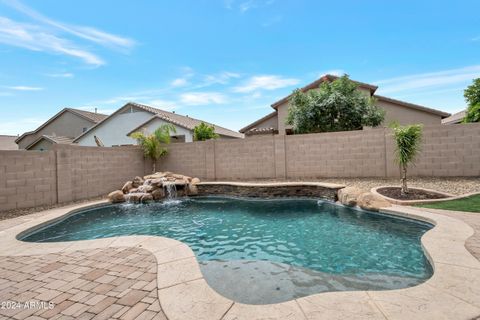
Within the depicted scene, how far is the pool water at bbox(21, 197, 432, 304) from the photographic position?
338 cm

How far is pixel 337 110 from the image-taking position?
14.0 m

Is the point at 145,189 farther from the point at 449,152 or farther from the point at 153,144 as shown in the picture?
the point at 449,152

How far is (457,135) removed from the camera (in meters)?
9.47

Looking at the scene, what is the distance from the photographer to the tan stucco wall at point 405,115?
16.8 metres

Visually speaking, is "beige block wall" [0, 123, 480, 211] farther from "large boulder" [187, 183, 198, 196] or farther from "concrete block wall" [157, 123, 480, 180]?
"large boulder" [187, 183, 198, 196]

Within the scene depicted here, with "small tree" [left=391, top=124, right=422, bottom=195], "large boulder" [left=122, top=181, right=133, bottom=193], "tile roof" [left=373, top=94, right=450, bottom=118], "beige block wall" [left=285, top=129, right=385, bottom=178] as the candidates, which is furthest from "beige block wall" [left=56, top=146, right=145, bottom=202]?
"tile roof" [left=373, top=94, right=450, bottom=118]

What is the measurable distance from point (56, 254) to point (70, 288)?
5.22 feet

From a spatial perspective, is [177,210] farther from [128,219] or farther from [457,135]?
[457,135]

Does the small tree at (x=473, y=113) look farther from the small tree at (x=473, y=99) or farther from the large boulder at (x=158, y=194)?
the large boulder at (x=158, y=194)

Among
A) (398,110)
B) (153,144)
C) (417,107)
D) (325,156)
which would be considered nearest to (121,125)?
(153,144)

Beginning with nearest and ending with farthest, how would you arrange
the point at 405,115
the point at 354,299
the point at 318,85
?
the point at 354,299 → the point at 405,115 → the point at 318,85

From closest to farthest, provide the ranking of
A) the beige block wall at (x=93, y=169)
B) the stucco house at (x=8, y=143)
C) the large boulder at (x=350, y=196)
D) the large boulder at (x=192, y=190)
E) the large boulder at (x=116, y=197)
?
the large boulder at (x=350, y=196)
the beige block wall at (x=93, y=169)
the large boulder at (x=116, y=197)
the large boulder at (x=192, y=190)
the stucco house at (x=8, y=143)

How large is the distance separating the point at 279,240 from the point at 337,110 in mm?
10972

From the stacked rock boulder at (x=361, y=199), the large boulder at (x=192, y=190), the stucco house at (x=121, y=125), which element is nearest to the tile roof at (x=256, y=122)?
the stucco house at (x=121, y=125)
